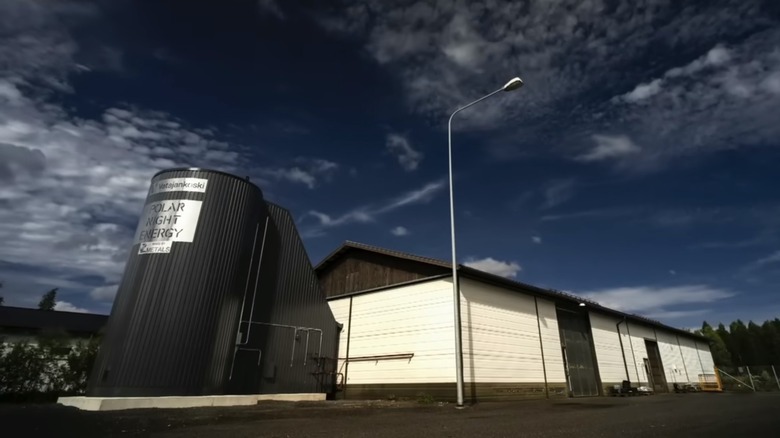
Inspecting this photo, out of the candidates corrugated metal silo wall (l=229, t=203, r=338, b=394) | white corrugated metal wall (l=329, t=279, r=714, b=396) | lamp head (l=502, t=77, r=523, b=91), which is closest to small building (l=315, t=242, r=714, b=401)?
white corrugated metal wall (l=329, t=279, r=714, b=396)

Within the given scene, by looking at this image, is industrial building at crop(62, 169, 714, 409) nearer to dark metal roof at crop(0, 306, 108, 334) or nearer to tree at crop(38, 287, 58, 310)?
dark metal roof at crop(0, 306, 108, 334)

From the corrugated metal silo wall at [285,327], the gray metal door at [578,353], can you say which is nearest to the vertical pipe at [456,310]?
the corrugated metal silo wall at [285,327]

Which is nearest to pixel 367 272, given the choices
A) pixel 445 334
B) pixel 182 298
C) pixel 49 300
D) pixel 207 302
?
pixel 445 334

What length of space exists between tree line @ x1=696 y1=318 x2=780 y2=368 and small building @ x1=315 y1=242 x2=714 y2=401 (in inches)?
3177

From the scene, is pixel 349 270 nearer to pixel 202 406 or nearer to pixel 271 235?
pixel 271 235

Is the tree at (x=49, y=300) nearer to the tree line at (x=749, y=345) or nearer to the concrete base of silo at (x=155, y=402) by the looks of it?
the concrete base of silo at (x=155, y=402)

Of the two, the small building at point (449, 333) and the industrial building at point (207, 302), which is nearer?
the industrial building at point (207, 302)

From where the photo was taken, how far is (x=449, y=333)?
17.2 metres

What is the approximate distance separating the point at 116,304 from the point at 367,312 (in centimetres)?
1148

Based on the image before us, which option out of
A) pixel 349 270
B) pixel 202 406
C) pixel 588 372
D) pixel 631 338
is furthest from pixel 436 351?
pixel 631 338

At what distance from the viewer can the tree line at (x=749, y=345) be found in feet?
273

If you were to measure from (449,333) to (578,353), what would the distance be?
11458 mm

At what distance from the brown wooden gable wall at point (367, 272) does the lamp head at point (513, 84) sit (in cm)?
823

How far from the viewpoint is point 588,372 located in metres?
24.0
